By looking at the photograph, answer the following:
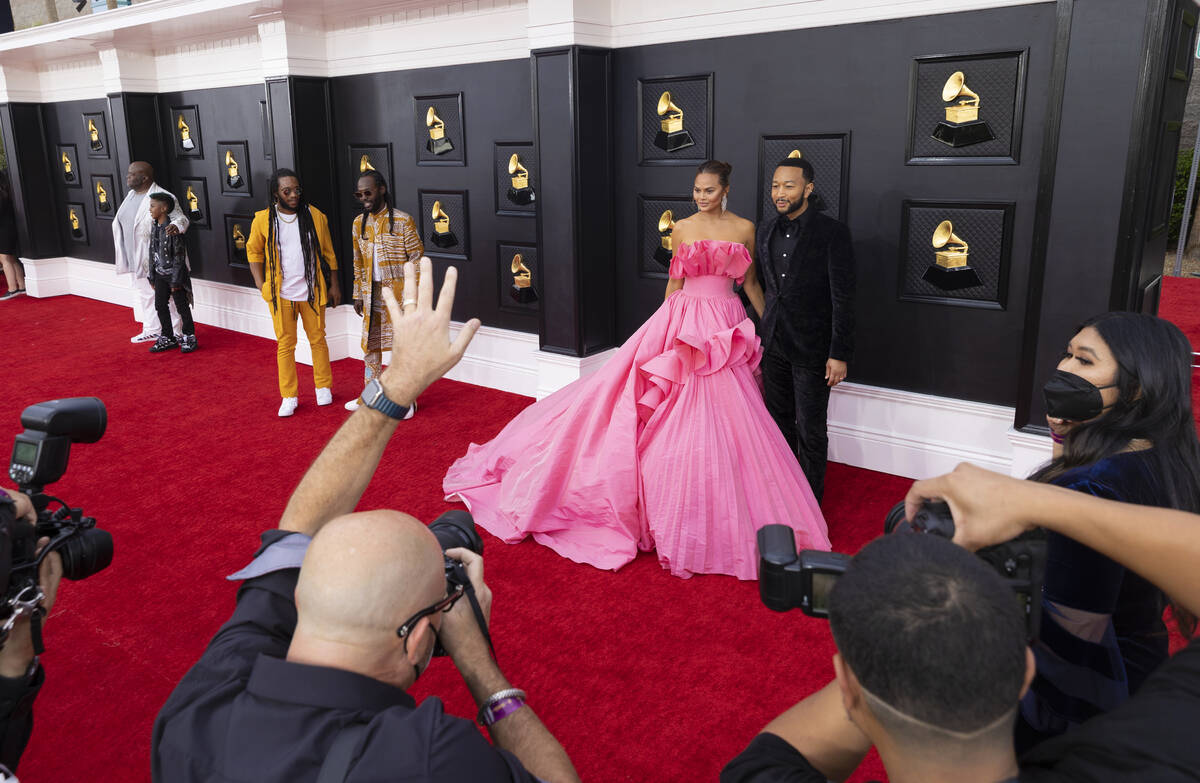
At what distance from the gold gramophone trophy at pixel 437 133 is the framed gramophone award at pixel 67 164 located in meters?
5.88

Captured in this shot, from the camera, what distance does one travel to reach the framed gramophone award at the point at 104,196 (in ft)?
31.0

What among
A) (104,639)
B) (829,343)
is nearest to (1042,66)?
(829,343)

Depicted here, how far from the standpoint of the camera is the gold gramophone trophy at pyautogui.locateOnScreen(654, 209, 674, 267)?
5270 millimetres

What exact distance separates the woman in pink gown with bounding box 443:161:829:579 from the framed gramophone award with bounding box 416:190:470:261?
2.56m

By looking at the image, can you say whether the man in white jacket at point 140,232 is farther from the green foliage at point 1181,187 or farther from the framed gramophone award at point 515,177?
the green foliage at point 1181,187

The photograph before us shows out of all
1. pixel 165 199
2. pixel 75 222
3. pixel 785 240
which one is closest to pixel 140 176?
pixel 165 199

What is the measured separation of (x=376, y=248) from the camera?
18.0ft

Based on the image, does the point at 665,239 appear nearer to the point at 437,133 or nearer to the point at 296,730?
the point at 437,133

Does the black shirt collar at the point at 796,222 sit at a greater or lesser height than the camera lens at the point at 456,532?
greater

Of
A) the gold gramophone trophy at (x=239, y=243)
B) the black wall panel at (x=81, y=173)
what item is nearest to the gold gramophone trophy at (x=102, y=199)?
the black wall panel at (x=81, y=173)

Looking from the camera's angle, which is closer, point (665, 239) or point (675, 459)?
point (675, 459)

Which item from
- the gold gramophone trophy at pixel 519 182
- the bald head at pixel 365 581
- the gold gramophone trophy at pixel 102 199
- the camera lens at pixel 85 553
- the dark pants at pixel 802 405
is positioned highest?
the gold gramophone trophy at pixel 519 182

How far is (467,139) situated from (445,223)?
66 cm

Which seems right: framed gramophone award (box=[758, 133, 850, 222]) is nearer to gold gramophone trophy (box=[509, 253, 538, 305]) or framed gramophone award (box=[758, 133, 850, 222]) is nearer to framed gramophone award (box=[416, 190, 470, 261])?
gold gramophone trophy (box=[509, 253, 538, 305])
